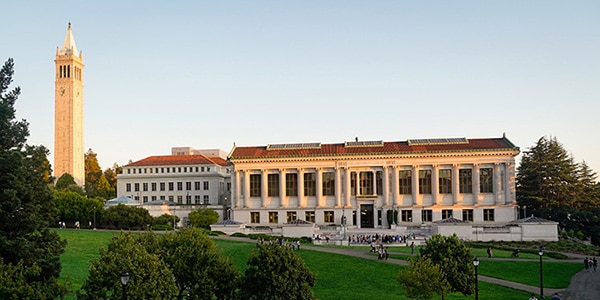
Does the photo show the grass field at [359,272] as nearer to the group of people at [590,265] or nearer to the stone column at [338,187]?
the group of people at [590,265]

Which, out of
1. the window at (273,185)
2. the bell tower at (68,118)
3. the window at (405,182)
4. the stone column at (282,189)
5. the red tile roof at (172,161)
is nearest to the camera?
the window at (405,182)

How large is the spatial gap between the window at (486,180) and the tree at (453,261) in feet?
189

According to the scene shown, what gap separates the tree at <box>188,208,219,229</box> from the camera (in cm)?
9431

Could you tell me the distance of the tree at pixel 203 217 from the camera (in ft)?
309

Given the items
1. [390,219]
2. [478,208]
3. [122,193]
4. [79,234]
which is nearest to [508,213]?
[478,208]

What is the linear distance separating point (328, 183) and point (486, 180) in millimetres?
23430

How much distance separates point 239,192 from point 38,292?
74435 millimetres

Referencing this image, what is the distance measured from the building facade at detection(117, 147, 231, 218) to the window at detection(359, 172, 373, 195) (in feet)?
106

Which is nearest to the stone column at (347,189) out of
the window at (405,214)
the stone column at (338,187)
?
the stone column at (338,187)

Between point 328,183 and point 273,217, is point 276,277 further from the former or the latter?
point 273,217

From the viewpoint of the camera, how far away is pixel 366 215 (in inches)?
3794

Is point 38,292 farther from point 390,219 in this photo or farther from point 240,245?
point 390,219

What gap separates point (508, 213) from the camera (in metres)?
91.3

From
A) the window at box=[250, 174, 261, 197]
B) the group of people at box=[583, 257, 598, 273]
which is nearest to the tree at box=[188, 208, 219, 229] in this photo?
the window at box=[250, 174, 261, 197]
